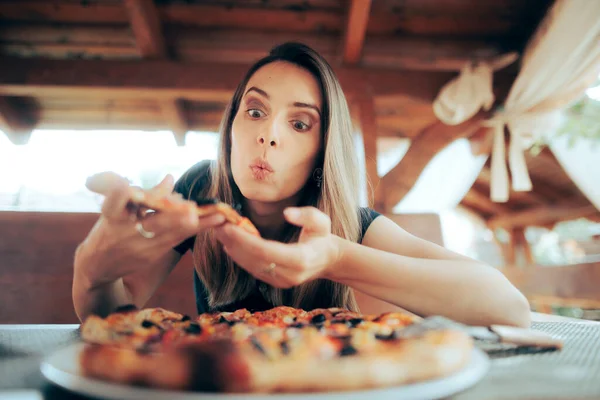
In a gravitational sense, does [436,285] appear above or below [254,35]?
below

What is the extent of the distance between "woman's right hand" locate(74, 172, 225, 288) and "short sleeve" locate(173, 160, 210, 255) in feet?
1.63

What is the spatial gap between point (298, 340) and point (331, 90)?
31.0 inches

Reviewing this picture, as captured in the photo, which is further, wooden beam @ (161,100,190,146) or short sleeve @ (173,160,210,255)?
wooden beam @ (161,100,190,146)

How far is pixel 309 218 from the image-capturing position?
63cm

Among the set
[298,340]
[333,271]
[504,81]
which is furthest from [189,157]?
[298,340]

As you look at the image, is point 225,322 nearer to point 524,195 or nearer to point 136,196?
point 136,196

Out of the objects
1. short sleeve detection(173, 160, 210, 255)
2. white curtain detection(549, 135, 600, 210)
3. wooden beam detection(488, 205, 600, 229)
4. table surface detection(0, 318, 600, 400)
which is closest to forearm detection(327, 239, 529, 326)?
table surface detection(0, 318, 600, 400)

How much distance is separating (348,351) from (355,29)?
266 cm

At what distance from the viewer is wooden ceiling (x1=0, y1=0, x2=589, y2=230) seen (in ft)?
9.24

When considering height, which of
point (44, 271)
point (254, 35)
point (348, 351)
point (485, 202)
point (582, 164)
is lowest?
point (44, 271)

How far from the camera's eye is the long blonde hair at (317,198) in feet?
3.36

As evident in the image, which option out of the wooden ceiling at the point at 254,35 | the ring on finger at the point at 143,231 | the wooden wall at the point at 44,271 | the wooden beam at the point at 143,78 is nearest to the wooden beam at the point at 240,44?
the wooden ceiling at the point at 254,35

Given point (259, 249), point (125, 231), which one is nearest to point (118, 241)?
point (125, 231)

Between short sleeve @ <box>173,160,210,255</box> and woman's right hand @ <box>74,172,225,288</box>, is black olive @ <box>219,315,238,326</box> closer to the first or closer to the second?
woman's right hand @ <box>74,172,225,288</box>
